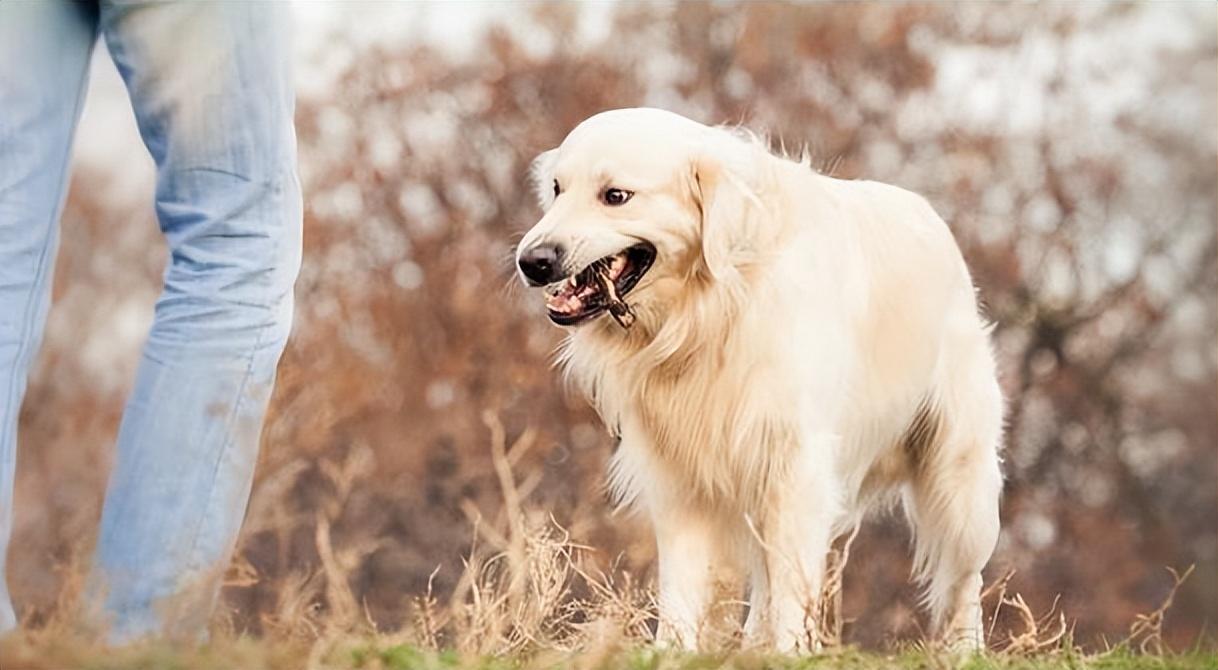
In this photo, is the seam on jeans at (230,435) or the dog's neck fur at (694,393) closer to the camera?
the seam on jeans at (230,435)

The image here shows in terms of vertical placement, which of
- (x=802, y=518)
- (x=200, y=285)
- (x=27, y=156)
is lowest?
(x=802, y=518)

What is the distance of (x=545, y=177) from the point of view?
4.36m

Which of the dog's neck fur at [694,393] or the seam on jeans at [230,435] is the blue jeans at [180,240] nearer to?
the seam on jeans at [230,435]

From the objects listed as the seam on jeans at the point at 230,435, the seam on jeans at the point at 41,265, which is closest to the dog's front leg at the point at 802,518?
the seam on jeans at the point at 230,435

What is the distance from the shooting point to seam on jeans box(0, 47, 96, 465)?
2490mm

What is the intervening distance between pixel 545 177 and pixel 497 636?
1929 mm

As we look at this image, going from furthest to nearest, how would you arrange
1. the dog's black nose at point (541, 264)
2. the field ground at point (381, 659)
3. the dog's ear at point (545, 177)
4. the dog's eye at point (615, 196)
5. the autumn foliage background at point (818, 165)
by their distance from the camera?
the autumn foliage background at point (818, 165), the dog's ear at point (545, 177), the dog's eye at point (615, 196), the dog's black nose at point (541, 264), the field ground at point (381, 659)

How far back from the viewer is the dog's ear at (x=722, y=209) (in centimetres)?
405

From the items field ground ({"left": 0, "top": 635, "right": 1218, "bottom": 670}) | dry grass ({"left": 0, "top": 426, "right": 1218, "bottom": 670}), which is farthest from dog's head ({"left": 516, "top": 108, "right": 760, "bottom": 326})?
field ground ({"left": 0, "top": 635, "right": 1218, "bottom": 670})

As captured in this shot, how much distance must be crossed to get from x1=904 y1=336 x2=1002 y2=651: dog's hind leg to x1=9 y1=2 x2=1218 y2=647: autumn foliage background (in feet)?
32.0

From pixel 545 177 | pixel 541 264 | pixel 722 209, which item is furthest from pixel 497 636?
pixel 545 177

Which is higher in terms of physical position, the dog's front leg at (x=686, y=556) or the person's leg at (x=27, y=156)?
the person's leg at (x=27, y=156)

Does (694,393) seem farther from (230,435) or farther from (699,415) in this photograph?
(230,435)

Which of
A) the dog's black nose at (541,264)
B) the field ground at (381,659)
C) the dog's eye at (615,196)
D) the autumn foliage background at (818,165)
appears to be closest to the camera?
the field ground at (381,659)
